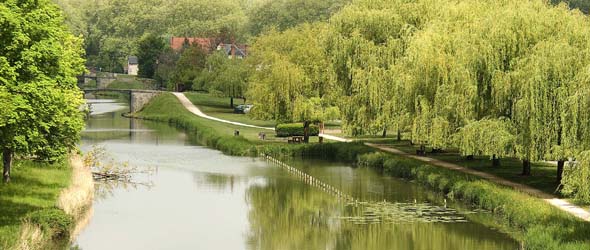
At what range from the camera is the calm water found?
3509 cm

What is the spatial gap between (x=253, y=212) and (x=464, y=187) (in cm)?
938

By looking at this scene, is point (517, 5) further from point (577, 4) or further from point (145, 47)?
point (145, 47)

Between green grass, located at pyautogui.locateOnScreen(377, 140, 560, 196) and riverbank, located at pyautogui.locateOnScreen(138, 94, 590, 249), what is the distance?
1.86 metres

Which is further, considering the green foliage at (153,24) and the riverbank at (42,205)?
the green foliage at (153,24)

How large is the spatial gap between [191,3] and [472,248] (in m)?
168

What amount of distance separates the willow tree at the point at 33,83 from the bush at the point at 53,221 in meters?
2.27

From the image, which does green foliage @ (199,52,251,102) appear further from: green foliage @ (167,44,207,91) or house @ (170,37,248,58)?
house @ (170,37,248,58)

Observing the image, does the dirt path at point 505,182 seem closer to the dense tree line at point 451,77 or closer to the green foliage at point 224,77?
the dense tree line at point 451,77

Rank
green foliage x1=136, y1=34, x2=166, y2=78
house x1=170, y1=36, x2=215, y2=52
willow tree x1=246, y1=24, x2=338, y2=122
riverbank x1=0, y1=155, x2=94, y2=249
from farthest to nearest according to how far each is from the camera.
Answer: house x1=170, y1=36, x2=215, y2=52, green foliage x1=136, y1=34, x2=166, y2=78, willow tree x1=246, y1=24, x2=338, y2=122, riverbank x1=0, y1=155, x2=94, y2=249

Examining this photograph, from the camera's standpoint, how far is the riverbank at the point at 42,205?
3059 centimetres

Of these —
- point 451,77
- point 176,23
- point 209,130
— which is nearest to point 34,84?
point 451,77

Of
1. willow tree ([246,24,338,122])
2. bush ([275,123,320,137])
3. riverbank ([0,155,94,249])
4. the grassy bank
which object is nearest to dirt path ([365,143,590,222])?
willow tree ([246,24,338,122])

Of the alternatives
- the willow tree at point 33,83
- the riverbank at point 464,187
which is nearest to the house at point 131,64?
the riverbank at point 464,187

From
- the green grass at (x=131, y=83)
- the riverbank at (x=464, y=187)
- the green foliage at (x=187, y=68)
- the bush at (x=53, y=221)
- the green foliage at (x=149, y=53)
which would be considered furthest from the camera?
the green grass at (x=131, y=83)
